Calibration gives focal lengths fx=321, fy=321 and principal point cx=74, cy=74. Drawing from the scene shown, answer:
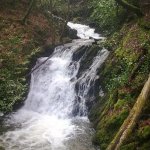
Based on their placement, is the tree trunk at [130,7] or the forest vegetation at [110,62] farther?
the tree trunk at [130,7]

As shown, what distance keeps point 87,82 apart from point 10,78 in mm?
4786

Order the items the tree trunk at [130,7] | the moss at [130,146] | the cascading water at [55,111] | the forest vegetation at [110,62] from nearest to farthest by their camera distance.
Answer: the moss at [130,146] → the forest vegetation at [110,62] → the cascading water at [55,111] → the tree trunk at [130,7]

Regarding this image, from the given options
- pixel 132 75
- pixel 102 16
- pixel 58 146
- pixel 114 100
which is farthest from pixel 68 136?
pixel 102 16

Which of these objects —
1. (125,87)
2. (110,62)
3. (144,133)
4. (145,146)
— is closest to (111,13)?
(110,62)

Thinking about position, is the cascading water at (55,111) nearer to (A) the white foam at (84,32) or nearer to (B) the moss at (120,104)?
(B) the moss at (120,104)

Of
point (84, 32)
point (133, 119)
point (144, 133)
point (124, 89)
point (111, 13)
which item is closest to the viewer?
point (133, 119)

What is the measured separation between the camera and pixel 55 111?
20281mm

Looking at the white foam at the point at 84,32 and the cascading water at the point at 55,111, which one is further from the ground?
the white foam at the point at 84,32

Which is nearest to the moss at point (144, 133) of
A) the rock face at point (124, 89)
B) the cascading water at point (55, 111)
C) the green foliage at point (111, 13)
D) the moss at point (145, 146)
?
the rock face at point (124, 89)

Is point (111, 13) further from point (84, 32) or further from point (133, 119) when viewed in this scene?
point (133, 119)

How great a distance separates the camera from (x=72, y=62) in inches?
908

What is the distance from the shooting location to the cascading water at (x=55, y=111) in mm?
15586

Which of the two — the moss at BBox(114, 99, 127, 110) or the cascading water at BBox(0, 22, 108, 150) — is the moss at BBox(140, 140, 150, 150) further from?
the cascading water at BBox(0, 22, 108, 150)

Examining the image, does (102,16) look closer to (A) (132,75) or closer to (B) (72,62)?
(B) (72,62)
